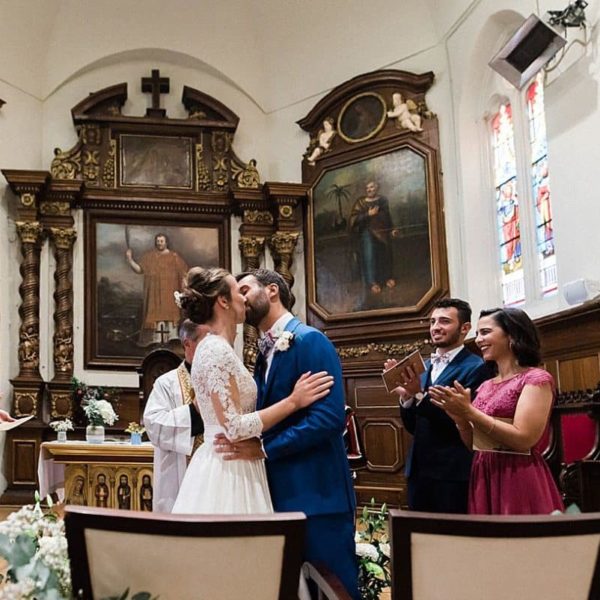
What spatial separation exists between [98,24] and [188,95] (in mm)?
1620

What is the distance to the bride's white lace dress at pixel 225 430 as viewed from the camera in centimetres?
263

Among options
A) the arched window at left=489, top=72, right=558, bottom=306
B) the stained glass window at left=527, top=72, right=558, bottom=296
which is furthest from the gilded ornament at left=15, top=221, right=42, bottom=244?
the stained glass window at left=527, top=72, right=558, bottom=296

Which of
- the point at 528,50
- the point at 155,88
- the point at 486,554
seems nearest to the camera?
the point at 486,554

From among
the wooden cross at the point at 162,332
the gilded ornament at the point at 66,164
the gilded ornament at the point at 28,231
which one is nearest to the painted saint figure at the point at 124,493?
the wooden cross at the point at 162,332

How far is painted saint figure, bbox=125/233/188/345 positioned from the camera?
34.7 ft

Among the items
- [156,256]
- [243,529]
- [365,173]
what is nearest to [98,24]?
[156,256]

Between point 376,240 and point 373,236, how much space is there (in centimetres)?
7

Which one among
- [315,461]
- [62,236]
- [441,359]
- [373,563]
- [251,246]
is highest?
[62,236]

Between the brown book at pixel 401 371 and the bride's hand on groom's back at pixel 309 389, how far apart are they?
0.96 m

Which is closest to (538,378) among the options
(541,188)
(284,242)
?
(541,188)

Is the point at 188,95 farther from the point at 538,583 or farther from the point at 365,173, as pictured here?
the point at 538,583

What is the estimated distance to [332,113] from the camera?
10.8m

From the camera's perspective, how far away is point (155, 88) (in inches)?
→ 443

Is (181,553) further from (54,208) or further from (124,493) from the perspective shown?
(54,208)
